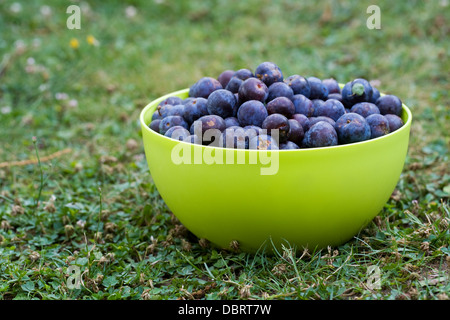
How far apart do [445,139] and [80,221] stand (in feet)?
5.88

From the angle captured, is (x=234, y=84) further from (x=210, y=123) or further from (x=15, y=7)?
(x=15, y=7)

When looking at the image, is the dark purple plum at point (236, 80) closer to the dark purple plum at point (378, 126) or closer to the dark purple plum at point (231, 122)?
the dark purple plum at point (231, 122)

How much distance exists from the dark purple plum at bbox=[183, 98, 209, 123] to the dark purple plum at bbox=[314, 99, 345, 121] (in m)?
0.38

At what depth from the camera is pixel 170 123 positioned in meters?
1.68

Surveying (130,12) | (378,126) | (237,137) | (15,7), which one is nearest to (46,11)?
(15,7)

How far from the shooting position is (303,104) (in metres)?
1.70

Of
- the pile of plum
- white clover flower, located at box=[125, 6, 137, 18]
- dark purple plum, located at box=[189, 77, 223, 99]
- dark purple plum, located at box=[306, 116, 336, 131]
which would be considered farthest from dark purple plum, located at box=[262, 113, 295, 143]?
white clover flower, located at box=[125, 6, 137, 18]

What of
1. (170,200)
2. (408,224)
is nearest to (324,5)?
(408,224)

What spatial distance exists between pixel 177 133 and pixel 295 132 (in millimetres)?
375

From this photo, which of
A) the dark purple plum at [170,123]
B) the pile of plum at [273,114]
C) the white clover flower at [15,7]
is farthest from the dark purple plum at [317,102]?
the white clover flower at [15,7]

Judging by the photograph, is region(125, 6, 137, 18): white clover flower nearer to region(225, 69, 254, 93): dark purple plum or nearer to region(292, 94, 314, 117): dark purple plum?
region(225, 69, 254, 93): dark purple plum

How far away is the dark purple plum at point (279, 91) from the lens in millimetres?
1689

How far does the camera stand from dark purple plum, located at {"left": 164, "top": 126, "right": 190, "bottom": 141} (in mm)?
1597
